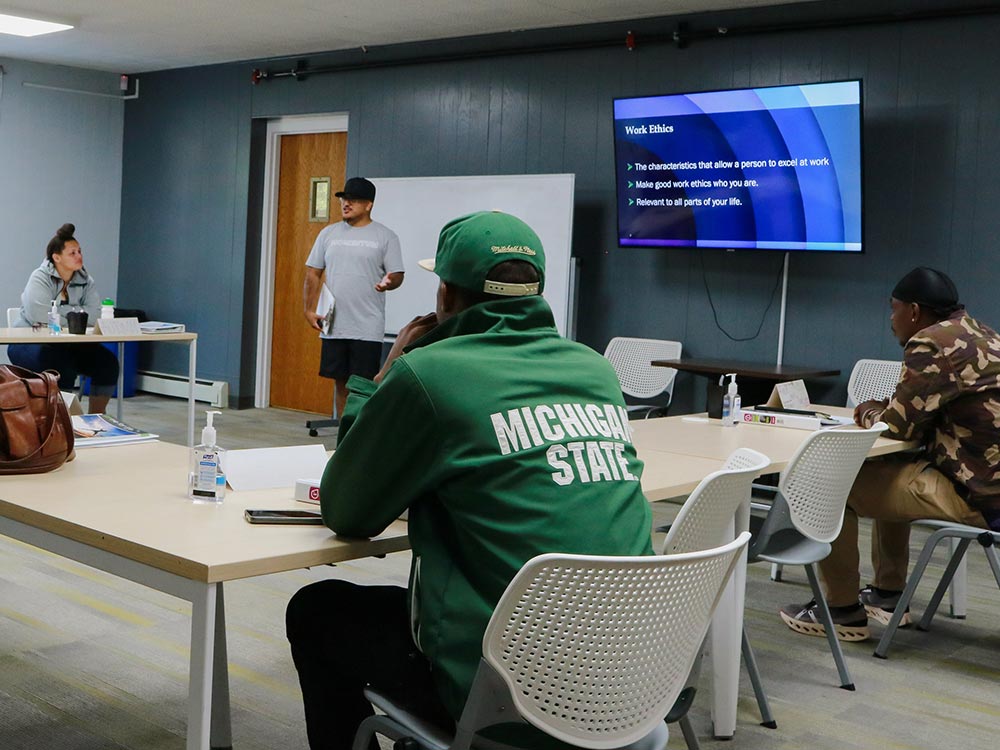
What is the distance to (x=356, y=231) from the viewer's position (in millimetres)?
7059

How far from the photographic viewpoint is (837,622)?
3.71m

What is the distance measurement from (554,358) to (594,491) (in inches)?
9.2

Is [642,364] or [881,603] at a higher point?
[642,364]

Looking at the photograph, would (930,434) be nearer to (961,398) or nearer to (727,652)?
(961,398)


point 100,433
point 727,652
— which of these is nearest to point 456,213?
point 100,433

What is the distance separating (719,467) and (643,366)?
368 centimetres

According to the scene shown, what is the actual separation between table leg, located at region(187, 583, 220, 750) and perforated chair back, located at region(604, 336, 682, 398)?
4.96 m

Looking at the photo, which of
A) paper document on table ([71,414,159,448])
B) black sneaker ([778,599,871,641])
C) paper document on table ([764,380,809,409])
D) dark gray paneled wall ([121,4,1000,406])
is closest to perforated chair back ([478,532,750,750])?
paper document on table ([71,414,159,448])

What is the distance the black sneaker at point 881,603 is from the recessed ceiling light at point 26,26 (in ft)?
21.0

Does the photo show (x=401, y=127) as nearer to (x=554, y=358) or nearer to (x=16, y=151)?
(x=16, y=151)

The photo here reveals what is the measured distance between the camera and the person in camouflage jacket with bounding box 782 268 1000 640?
11.5 feet

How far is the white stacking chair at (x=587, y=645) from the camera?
152cm

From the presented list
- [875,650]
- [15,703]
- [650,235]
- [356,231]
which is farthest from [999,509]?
[356,231]

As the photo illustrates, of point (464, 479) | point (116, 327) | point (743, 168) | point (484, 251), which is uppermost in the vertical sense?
point (743, 168)
